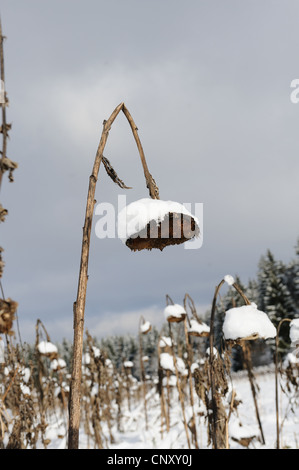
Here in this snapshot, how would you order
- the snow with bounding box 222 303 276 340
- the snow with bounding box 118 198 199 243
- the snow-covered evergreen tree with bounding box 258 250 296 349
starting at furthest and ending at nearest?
1. the snow-covered evergreen tree with bounding box 258 250 296 349
2. the snow with bounding box 222 303 276 340
3. the snow with bounding box 118 198 199 243

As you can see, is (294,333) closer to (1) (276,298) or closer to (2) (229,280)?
(2) (229,280)

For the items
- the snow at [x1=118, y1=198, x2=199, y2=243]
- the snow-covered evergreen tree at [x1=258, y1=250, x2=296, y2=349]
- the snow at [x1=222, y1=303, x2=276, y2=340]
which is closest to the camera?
the snow at [x1=118, y1=198, x2=199, y2=243]

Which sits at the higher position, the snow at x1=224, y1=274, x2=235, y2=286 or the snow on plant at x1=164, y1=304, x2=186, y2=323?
the snow on plant at x1=164, y1=304, x2=186, y2=323

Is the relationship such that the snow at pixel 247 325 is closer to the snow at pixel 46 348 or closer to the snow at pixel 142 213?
the snow at pixel 142 213

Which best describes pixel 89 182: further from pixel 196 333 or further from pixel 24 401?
pixel 24 401

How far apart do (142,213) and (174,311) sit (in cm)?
351

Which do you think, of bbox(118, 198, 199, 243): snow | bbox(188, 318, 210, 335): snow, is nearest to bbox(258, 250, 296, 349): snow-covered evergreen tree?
bbox(188, 318, 210, 335): snow

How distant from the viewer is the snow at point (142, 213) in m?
1.29

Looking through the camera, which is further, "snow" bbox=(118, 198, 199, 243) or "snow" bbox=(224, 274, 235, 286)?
"snow" bbox=(224, 274, 235, 286)

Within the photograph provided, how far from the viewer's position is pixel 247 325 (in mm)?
1864

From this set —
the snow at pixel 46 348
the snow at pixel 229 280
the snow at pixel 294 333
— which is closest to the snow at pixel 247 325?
the snow at pixel 229 280

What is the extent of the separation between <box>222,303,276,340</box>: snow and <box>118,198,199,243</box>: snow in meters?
0.78

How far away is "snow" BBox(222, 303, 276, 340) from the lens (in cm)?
185

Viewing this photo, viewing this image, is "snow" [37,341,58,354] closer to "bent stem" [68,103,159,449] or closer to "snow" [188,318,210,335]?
"snow" [188,318,210,335]
